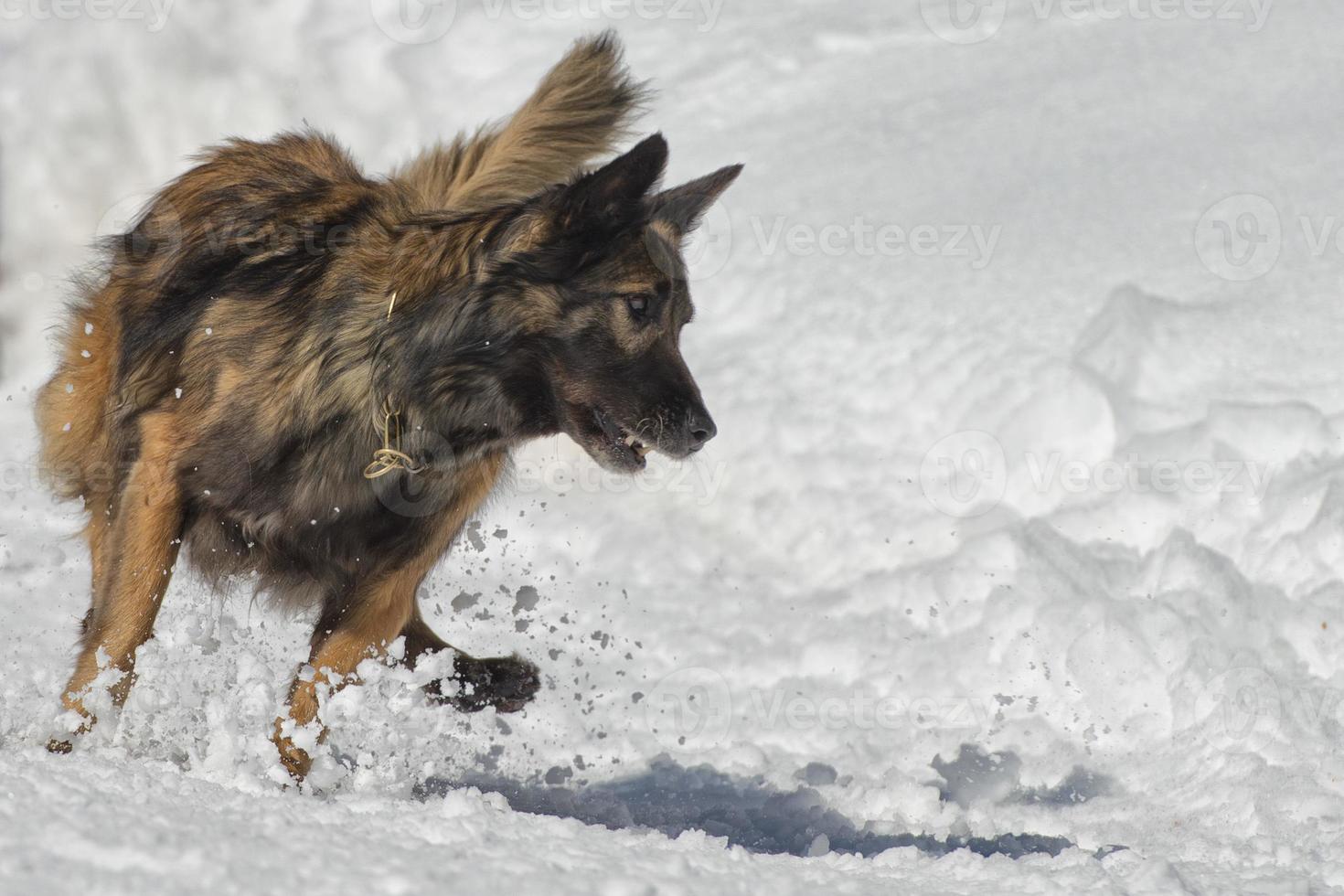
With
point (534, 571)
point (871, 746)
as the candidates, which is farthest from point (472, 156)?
point (871, 746)

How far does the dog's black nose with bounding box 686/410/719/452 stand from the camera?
3.32 m

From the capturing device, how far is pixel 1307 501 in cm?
480

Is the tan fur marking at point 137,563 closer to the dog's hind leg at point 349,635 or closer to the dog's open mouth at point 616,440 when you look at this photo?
the dog's hind leg at point 349,635

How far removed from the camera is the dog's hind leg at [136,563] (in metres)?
3.30

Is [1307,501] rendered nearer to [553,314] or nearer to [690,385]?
[690,385]

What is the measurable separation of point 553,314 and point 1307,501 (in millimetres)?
3095

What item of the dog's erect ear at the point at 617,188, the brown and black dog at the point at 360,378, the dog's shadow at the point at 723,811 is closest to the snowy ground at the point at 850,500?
the dog's shadow at the point at 723,811

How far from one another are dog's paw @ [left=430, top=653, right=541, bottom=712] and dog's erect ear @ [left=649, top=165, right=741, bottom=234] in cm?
155

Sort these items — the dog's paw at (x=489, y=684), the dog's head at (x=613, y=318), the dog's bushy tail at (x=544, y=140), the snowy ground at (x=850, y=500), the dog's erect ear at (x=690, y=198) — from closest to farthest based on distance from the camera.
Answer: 1. the snowy ground at (x=850, y=500)
2. the dog's head at (x=613, y=318)
3. the dog's erect ear at (x=690, y=198)
4. the dog's bushy tail at (x=544, y=140)
5. the dog's paw at (x=489, y=684)

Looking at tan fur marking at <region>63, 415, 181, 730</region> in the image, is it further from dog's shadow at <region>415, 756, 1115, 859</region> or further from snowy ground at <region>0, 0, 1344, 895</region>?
dog's shadow at <region>415, 756, 1115, 859</region>

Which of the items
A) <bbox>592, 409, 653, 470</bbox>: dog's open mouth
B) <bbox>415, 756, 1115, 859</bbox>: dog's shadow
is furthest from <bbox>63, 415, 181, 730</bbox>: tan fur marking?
<bbox>592, 409, 653, 470</bbox>: dog's open mouth

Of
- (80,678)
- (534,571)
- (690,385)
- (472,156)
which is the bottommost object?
(534,571)

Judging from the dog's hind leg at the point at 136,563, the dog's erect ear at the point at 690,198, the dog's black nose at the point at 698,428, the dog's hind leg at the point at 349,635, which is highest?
the dog's erect ear at the point at 690,198

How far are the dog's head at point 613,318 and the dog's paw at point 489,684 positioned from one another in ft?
3.64
